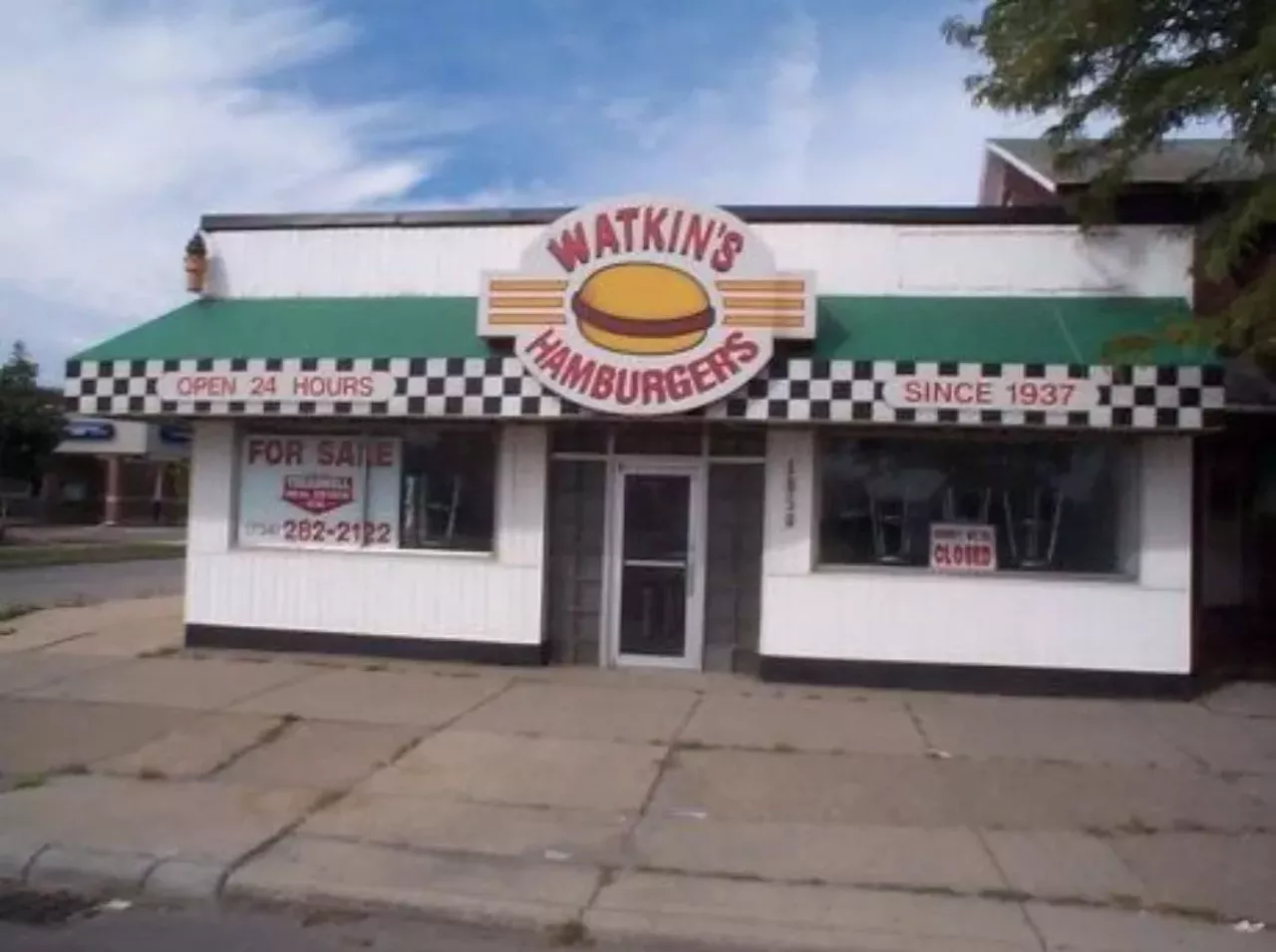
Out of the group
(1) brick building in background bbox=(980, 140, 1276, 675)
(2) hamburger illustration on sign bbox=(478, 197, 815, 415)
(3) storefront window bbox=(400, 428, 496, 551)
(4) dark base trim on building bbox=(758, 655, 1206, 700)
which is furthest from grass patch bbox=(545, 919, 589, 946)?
(1) brick building in background bbox=(980, 140, 1276, 675)

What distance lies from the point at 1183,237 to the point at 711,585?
533 centimetres

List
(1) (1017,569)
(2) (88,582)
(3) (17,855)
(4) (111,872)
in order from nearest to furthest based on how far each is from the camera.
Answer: (4) (111,872) < (3) (17,855) < (1) (1017,569) < (2) (88,582)

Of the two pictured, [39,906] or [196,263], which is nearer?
[39,906]

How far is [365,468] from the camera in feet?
43.3

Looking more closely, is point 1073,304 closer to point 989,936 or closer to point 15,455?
point 989,936

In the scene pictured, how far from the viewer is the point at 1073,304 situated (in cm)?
1195

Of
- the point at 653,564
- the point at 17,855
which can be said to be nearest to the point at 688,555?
the point at 653,564

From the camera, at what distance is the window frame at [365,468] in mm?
12828

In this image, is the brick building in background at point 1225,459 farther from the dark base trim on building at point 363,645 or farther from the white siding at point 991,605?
the dark base trim on building at point 363,645

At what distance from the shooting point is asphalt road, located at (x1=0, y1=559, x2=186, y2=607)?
69.2 ft

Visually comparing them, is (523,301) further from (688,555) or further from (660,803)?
(660,803)

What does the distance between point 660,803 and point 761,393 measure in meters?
4.50

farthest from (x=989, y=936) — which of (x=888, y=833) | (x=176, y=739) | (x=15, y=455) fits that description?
(x=15, y=455)

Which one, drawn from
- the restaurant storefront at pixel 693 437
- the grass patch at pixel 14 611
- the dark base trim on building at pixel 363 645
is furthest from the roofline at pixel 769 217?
the grass patch at pixel 14 611
